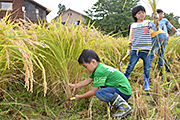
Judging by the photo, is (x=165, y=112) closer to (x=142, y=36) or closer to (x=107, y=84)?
(x=107, y=84)

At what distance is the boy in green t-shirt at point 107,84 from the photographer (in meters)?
1.80

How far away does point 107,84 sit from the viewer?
6.51ft

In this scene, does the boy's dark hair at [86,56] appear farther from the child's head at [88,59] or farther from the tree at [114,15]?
the tree at [114,15]

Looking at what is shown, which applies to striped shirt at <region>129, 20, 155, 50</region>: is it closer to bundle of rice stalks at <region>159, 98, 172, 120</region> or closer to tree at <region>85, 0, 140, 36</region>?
bundle of rice stalks at <region>159, 98, 172, 120</region>

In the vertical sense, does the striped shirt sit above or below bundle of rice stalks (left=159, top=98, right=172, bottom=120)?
above

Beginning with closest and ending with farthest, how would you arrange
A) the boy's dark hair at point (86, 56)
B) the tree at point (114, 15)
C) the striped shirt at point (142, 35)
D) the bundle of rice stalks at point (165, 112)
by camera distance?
the bundle of rice stalks at point (165, 112) < the boy's dark hair at point (86, 56) < the striped shirt at point (142, 35) < the tree at point (114, 15)

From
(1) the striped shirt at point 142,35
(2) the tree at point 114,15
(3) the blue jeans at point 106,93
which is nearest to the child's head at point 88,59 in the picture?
(3) the blue jeans at point 106,93

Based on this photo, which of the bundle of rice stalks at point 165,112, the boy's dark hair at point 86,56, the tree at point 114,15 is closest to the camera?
Result: the bundle of rice stalks at point 165,112

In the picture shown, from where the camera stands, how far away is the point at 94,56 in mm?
1880

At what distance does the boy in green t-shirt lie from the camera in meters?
1.80

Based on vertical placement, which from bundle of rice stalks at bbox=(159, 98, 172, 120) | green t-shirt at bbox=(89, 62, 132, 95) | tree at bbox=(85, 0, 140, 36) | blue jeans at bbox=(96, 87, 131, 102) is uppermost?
tree at bbox=(85, 0, 140, 36)

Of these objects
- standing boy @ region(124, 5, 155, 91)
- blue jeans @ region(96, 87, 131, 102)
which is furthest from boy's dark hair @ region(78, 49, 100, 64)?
standing boy @ region(124, 5, 155, 91)

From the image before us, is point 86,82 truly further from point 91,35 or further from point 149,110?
point 149,110

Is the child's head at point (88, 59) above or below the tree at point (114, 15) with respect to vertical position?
below
